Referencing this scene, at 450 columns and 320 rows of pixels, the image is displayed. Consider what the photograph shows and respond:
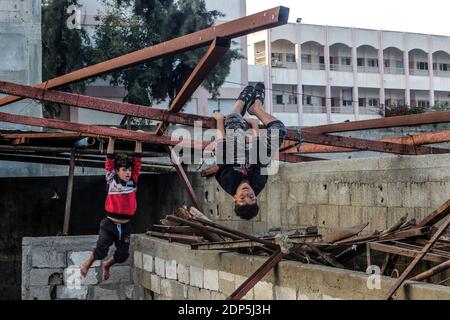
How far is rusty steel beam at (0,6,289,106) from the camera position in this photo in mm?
5348

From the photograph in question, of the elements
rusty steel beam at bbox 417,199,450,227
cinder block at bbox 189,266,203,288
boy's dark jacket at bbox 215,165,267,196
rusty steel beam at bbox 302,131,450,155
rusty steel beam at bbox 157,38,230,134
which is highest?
rusty steel beam at bbox 157,38,230,134

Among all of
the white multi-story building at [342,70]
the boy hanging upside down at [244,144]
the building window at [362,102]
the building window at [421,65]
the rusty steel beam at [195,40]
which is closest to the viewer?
the rusty steel beam at [195,40]

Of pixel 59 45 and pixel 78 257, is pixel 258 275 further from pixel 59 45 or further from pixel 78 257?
pixel 59 45

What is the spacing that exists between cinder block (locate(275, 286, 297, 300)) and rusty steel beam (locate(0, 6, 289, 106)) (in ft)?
8.90

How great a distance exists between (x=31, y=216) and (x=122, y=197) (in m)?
6.92

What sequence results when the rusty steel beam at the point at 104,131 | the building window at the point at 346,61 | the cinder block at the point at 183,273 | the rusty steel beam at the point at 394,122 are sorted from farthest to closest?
the building window at the point at 346,61 → the cinder block at the point at 183,273 → the rusty steel beam at the point at 104,131 → the rusty steel beam at the point at 394,122

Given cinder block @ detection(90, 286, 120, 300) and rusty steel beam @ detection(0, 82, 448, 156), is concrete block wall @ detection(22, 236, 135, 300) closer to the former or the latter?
cinder block @ detection(90, 286, 120, 300)

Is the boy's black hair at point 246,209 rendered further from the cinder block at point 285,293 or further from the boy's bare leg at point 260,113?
the boy's bare leg at point 260,113

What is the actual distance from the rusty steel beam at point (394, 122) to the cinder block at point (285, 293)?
2.90 meters

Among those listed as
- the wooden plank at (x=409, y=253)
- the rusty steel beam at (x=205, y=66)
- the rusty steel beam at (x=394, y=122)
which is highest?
the rusty steel beam at (x=205, y=66)

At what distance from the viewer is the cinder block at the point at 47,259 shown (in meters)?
10.4

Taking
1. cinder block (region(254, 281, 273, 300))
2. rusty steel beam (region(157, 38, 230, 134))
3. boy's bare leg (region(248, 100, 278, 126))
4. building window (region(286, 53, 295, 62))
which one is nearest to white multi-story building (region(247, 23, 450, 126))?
building window (region(286, 53, 295, 62))

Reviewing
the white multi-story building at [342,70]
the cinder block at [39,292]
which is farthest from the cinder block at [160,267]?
the white multi-story building at [342,70]
